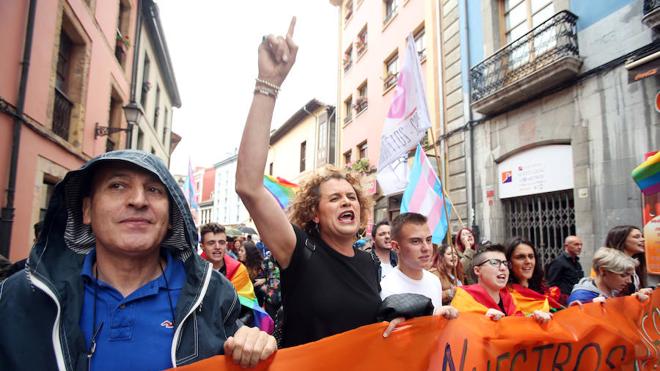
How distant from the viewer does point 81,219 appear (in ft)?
5.05

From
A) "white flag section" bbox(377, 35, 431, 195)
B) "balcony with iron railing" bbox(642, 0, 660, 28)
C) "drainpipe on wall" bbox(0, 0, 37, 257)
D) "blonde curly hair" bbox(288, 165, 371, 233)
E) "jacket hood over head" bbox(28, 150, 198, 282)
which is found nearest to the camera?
"jacket hood over head" bbox(28, 150, 198, 282)

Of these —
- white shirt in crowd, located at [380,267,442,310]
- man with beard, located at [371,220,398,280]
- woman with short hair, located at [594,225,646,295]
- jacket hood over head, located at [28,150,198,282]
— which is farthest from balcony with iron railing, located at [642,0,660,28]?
jacket hood over head, located at [28,150,198,282]

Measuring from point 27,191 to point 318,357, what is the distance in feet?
22.8

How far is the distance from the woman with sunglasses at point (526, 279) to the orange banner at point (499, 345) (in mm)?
729

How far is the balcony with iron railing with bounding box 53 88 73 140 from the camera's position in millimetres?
7887

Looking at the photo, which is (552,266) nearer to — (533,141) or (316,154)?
(533,141)

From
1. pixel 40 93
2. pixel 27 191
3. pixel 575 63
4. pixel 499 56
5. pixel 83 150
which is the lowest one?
pixel 27 191

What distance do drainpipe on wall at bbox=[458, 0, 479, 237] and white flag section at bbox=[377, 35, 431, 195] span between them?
5.73 metres

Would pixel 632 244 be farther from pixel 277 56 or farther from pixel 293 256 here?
pixel 277 56

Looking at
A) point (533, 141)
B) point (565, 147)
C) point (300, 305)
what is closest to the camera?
point (300, 305)

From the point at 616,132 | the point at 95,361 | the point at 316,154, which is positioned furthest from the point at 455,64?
the point at 316,154

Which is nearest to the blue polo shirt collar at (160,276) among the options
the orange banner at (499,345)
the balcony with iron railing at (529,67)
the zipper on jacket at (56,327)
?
the zipper on jacket at (56,327)

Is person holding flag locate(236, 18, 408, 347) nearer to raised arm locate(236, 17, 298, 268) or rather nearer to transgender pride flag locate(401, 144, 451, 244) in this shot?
raised arm locate(236, 17, 298, 268)

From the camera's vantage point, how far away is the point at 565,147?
7805 mm
